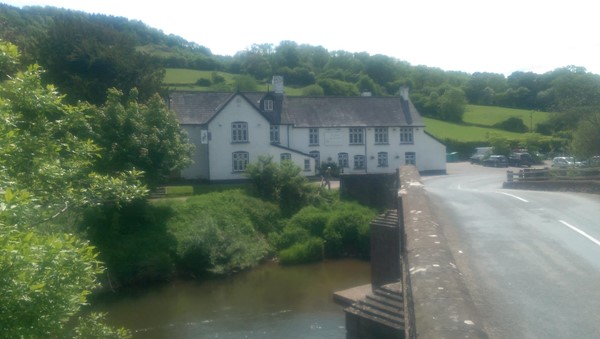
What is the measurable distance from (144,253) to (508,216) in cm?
2123

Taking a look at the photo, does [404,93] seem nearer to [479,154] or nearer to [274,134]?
[479,154]

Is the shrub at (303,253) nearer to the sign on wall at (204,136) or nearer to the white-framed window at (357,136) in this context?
the sign on wall at (204,136)

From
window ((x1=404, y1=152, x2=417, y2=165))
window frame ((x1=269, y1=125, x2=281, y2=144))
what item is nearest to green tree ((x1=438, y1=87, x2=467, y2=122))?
window ((x1=404, y1=152, x2=417, y2=165))

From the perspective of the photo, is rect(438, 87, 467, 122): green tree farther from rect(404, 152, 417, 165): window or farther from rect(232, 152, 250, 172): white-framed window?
rect(232, 152, 250, 172): white-framed window

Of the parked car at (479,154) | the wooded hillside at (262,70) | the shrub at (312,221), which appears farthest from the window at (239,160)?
the parked car at (479,154)

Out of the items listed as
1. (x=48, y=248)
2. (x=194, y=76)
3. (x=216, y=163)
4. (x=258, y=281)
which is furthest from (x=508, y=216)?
(x=194, y=76)

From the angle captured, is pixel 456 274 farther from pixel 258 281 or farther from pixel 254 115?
pixel 254 115

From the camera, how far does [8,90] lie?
10031 millimetres

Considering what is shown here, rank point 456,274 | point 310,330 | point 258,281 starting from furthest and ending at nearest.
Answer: point 258,281 → point 310,330 → point 456,274

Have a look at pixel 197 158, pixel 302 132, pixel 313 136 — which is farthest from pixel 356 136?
pixel 197 158

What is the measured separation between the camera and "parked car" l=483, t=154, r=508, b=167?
192 feet

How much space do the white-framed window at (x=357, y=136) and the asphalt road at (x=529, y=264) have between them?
35.3 metres

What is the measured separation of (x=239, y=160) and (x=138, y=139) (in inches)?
578

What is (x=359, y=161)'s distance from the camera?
53.8 m
